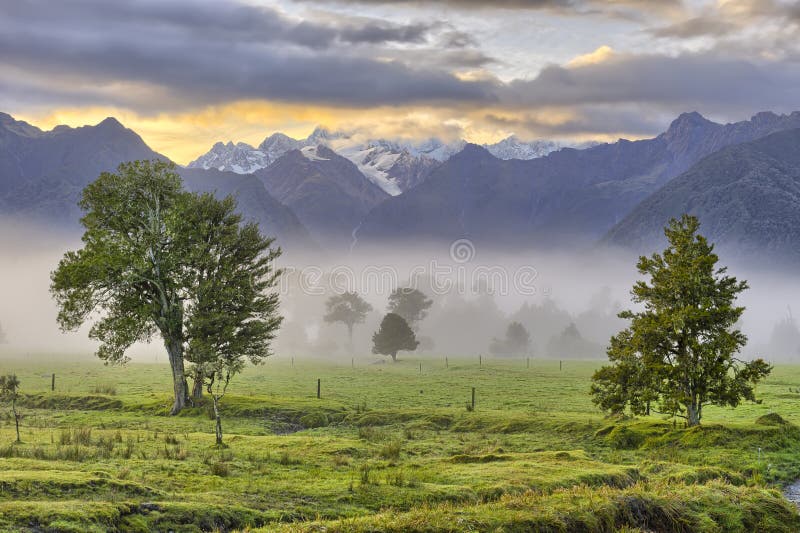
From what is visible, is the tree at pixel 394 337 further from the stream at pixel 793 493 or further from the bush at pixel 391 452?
the stream at pixel 793 493

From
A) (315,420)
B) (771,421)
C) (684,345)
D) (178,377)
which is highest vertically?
(684,345)

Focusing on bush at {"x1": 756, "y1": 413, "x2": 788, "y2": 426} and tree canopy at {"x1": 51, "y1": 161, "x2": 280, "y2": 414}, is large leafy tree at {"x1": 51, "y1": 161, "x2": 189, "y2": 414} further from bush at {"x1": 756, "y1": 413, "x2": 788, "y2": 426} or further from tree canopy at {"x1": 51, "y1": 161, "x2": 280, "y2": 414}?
bush at {"x1": 756, "y1": 413, "x2": 788, "y2": 426}

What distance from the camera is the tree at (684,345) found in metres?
37.0

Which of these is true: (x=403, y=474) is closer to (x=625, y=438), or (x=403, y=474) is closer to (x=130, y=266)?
(x=625, y=438)

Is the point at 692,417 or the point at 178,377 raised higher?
the point at 178,377

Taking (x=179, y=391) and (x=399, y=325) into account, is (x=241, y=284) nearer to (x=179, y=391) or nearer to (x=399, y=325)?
(x=179, y=391)

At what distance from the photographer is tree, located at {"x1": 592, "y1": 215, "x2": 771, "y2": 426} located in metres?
37.0

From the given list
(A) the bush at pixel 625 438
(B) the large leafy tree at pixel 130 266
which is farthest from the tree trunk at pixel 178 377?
(A) the bush at pixel 625 438

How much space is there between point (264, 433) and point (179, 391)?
14362mm

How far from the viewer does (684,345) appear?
3853cm

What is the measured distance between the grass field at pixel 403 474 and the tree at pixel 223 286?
269 inches

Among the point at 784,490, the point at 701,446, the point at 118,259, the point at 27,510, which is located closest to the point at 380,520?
the point at 27,510

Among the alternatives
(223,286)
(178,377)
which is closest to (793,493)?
(223,286)

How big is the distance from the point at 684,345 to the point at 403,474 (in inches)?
829
